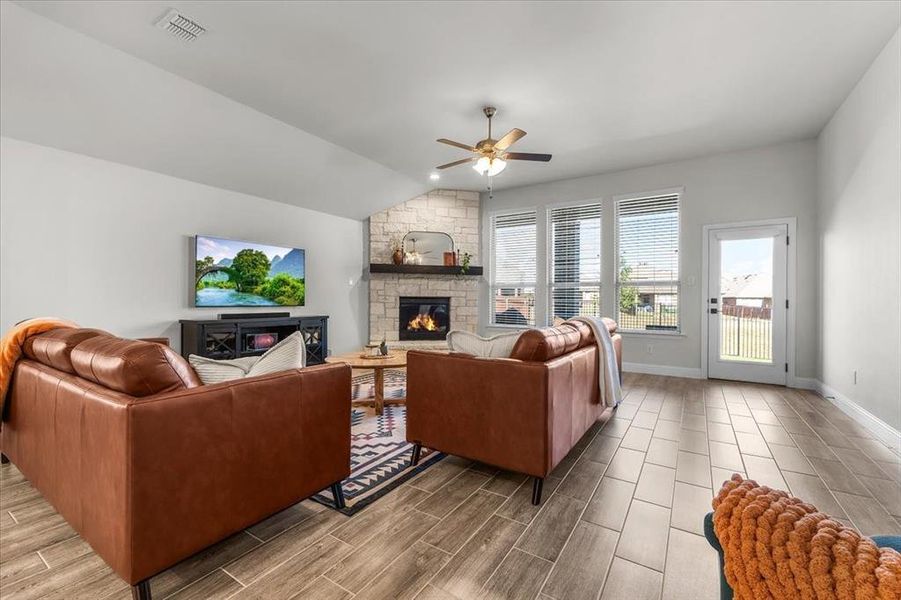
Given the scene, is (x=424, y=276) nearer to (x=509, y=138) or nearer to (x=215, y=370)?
(x=509, y=138)

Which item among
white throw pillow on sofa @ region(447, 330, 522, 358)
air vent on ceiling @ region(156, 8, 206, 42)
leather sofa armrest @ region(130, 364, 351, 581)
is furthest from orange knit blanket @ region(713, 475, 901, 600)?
air vent on ceiling @ region(156, 8, 206, 42)

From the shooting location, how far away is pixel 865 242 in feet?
10.7

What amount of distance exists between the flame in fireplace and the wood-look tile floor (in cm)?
403

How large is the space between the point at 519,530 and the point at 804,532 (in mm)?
1490

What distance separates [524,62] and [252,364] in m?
2.92

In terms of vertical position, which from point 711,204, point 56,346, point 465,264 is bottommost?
point 56,346

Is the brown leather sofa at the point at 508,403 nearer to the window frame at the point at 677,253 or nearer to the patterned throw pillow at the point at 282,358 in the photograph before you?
the patterned throw pillow at the point at 282,358

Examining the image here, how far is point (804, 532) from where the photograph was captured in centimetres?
50

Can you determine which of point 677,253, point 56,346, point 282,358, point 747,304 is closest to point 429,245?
point 677,253

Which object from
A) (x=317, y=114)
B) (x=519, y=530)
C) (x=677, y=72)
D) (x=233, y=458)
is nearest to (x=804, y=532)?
(x=519, y=530)

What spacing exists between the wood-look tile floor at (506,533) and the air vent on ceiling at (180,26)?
295cm

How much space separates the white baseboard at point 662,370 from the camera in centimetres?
511

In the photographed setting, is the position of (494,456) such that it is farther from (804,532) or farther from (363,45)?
(363,45)

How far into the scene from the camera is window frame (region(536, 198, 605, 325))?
19.0 ft
